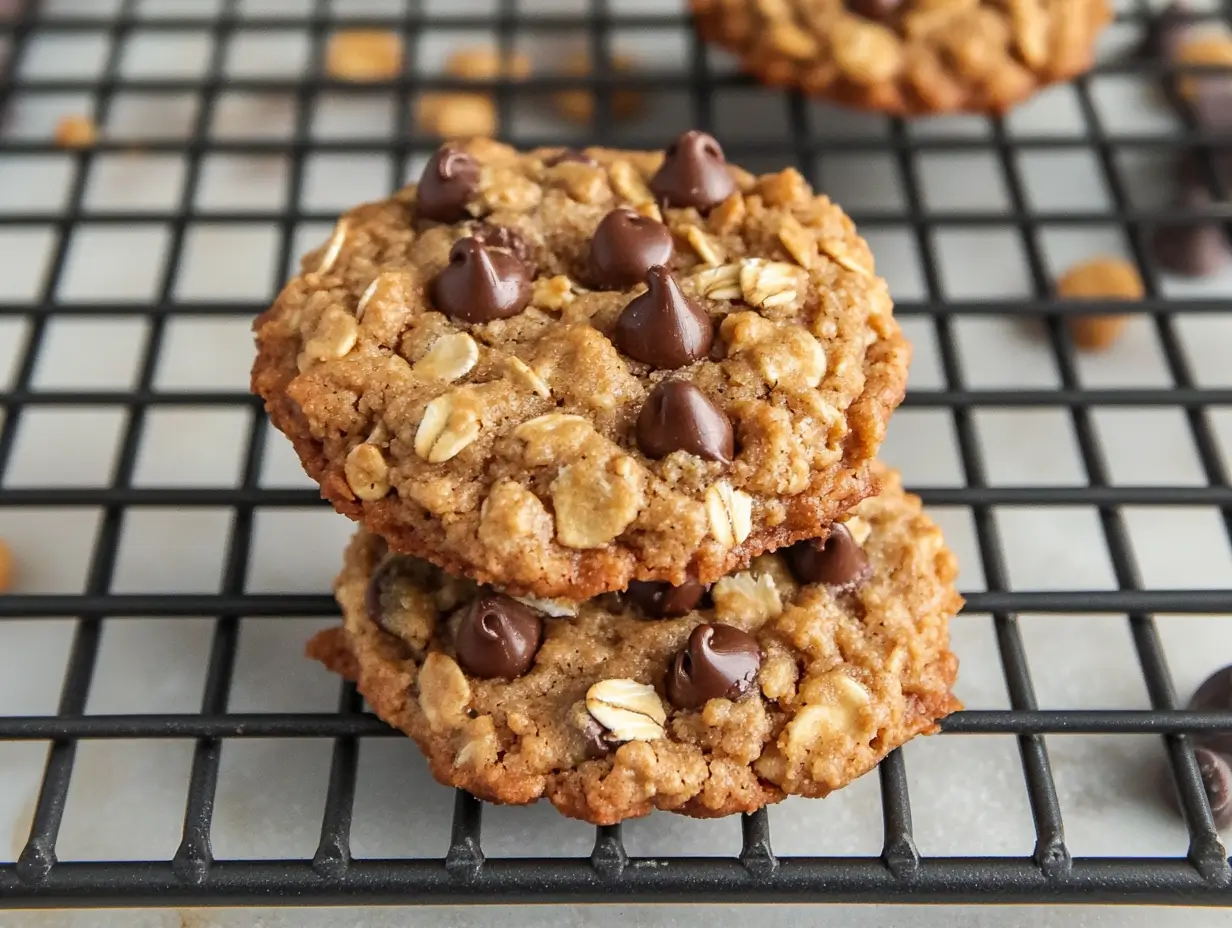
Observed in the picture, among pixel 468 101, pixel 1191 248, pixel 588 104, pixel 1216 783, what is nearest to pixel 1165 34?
pixel 1191 248

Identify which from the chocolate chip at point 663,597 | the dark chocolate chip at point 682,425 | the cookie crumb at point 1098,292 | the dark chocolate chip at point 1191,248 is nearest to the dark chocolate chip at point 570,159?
the dark chocolate chip at point 682,425

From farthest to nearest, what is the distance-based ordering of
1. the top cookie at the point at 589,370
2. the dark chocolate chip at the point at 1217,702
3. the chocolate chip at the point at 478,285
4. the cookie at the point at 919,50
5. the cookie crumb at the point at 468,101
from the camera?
the cookie crumb at the point at 468,101 < the cookie at the point at 919,50 < the dark chocolate chip at the point at 1217,702 < the chocolate chip at the point at 478,285 < the top cookie at the point at 589,370

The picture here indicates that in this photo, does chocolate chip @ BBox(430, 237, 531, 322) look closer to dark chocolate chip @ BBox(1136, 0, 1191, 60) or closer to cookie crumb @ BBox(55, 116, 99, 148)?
cookie crumb @ BBox(55, 116, 99, 148)

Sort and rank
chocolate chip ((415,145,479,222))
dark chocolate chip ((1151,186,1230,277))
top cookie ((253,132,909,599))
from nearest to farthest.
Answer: top cookie ((253,132,909,599)) → chocolate chip ((415,145,479,222)) → dark chocolate chip ((1151,186,1230,277))

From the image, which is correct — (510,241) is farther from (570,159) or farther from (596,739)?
(596,739)

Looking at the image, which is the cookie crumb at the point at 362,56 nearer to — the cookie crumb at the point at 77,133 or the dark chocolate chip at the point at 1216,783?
the cookie crumb at the point at 77,133

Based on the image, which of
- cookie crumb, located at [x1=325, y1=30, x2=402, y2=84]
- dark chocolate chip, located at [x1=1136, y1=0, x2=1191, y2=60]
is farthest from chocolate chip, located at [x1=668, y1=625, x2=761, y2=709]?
dark chocolate chip, located at [x1=1136, y1=0, x2=1191, y2=60]
